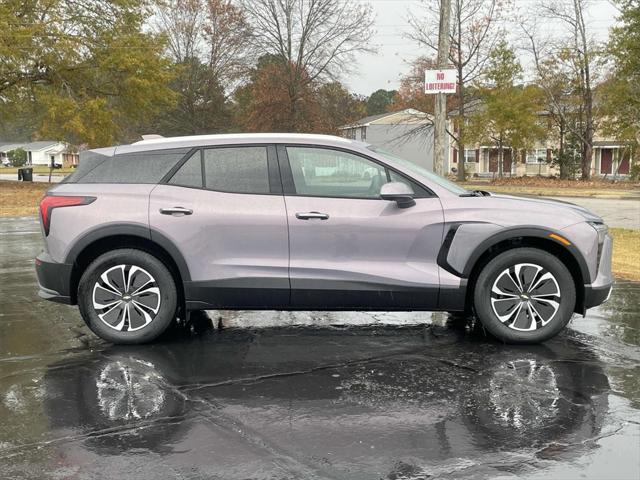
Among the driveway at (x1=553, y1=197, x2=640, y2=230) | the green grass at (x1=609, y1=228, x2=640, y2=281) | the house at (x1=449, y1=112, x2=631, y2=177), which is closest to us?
the green grass at (x1=609, y1=228, x2=640, y2=281)

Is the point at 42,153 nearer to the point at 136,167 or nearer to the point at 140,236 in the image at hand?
the point at 136,167

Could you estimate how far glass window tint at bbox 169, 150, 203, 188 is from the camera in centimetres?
557

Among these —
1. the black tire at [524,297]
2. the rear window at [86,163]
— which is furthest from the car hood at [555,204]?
the rear window at [86,163]

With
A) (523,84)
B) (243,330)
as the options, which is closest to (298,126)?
(523,84)

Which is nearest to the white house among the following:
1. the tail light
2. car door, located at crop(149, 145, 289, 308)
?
the tail light

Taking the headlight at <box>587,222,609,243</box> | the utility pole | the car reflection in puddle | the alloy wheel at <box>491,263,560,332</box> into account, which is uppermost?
the utility pole

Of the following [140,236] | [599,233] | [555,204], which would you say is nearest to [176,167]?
[140,236]

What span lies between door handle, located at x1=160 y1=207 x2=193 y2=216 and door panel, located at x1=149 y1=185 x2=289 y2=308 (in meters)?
0.02

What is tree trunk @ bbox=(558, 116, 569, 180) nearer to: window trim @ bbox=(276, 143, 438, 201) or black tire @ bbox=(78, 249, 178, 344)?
window trim @ bbox=(276, 143, 438, 201)

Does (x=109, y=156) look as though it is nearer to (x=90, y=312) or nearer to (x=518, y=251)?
(x=90, y=312)

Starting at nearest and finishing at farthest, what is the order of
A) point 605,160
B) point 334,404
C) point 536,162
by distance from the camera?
point 334,404 < point 605,160 < point 536,162

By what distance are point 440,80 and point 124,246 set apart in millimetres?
7056

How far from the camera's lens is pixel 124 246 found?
561cm

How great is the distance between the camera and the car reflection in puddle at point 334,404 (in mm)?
3473
